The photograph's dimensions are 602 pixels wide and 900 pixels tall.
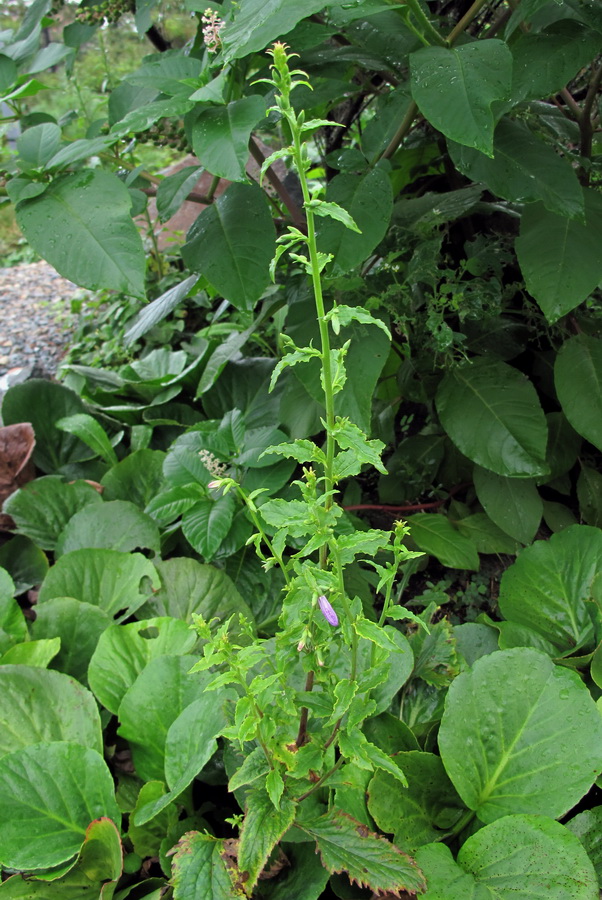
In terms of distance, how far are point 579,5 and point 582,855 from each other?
3.92ft

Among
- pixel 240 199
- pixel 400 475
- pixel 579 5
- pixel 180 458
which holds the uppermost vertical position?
pixel 579 5

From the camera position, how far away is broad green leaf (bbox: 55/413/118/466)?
1.68 m

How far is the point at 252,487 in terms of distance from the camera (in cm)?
141

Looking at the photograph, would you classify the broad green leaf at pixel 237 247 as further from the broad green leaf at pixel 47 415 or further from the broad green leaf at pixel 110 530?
the broad green leaf at pixel 47 415

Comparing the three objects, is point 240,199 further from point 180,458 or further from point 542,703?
point 542,703

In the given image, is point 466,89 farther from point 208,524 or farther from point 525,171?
point 208,524

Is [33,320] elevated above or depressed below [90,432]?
below

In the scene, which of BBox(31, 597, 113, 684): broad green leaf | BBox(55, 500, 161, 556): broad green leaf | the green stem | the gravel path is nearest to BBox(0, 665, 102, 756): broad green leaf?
→ BBox(31, 597, 113, 684): broad green leaf

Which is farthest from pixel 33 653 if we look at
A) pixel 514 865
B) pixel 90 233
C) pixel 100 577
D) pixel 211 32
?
pixel 211 32

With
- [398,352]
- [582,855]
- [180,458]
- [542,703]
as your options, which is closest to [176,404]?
[180,458]

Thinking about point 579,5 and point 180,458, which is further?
point 180,458

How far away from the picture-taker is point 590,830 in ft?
3.16

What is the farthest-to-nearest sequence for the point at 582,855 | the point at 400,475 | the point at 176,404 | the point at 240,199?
the point at 176,404, the point at 400,475, the point at 240,199, the point at 582,855

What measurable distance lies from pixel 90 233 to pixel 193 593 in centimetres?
66
